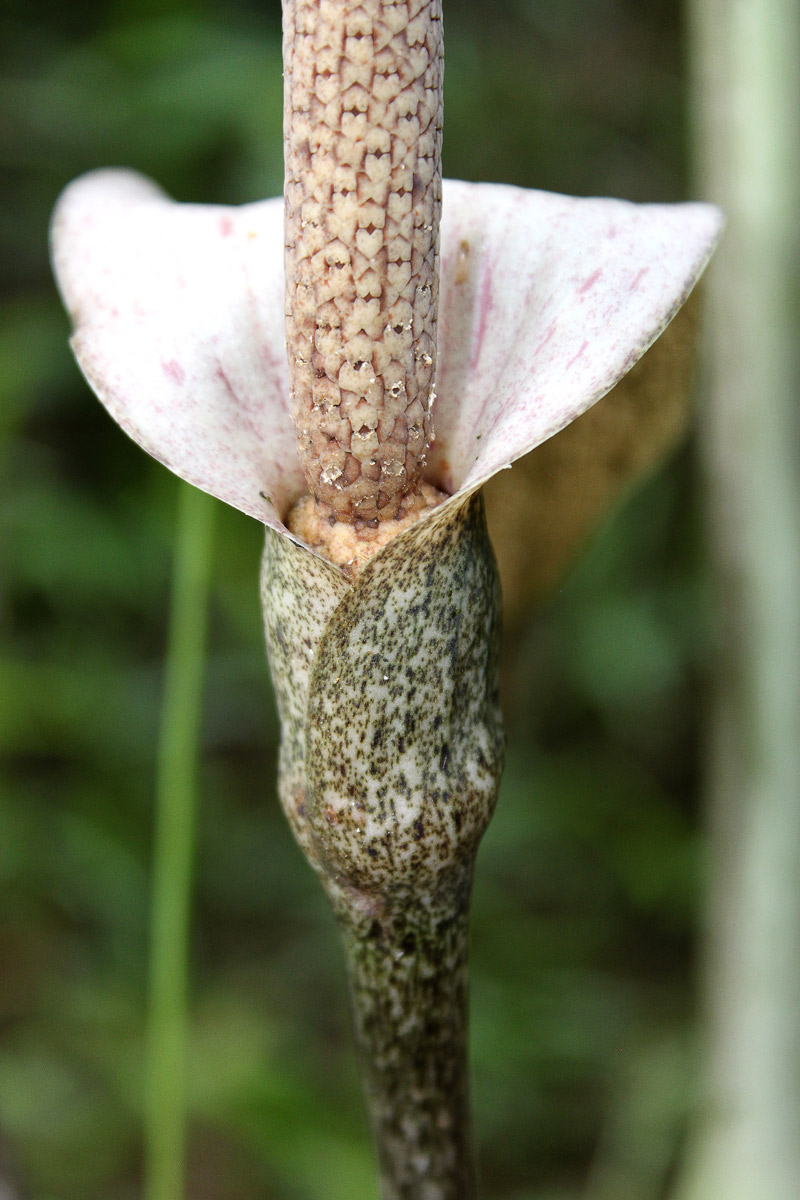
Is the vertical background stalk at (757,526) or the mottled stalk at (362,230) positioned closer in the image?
the mottled stalk at (362,230)

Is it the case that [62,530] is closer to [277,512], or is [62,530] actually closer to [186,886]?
[186,886]

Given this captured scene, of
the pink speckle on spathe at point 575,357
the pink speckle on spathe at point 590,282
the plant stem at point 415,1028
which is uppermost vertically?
the pink speckle on spathe at point 590,282

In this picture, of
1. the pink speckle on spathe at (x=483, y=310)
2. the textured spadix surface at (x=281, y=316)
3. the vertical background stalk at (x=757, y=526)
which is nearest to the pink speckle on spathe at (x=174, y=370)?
the textured spadix surface at (x=281, y=316)

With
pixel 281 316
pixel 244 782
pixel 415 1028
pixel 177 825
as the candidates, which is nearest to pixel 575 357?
pixel 281 316

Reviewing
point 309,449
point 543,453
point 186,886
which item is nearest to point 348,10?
point 309,449

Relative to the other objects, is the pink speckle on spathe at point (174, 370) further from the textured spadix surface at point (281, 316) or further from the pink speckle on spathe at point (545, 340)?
the pink speckle on spathe at point (545, 340)
